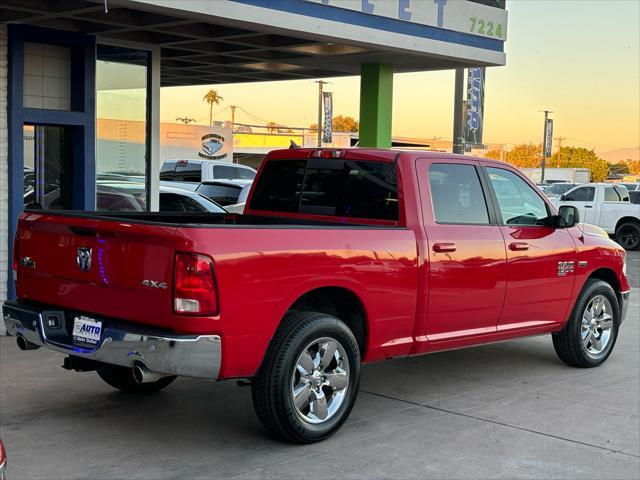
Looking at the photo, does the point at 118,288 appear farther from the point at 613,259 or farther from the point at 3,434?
the point at 613,259

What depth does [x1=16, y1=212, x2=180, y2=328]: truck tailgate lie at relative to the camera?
195 inches

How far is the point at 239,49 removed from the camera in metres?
10.8

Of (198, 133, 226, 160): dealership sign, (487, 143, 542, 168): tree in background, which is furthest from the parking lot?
(487, 143, 542, 168): tree in background

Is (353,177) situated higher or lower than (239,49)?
lower

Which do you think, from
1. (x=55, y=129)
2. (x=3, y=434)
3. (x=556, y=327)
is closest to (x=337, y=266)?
(x=3, y=434)

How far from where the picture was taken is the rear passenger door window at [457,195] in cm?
660

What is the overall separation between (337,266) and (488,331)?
1881 millimetres

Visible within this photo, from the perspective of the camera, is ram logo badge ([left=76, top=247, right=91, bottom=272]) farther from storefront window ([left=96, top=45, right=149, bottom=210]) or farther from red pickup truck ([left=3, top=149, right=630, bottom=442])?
storefront window ([left=96, top=45, right=149, bottom=210])

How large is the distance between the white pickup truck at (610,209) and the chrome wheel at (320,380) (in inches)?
729

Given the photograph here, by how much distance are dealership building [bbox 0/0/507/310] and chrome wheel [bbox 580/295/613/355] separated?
3.93m

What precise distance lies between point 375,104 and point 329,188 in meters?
5.11

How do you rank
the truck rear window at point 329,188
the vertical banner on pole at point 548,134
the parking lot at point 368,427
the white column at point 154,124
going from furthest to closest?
1. the vertical banner on pole at point 548,134
2. the white column at point 154,124
3. the truck rear window at point 329,188
4. the parking lot at point 368,427

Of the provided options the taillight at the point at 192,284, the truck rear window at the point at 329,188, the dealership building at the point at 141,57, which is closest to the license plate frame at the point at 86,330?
the taillight at the point at 192,284

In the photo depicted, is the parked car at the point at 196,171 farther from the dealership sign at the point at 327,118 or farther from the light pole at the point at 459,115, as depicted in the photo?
the dealership sign at the point at 327,118
